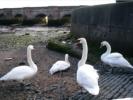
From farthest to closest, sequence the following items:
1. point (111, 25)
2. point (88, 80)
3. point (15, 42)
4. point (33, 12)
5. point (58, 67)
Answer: point (33, 12), point (15, 42), point (111, 25), point (58, 67), point (88, 80)

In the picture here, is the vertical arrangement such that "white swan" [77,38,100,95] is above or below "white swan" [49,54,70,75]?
above

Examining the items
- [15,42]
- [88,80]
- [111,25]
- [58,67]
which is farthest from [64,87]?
[15,42]

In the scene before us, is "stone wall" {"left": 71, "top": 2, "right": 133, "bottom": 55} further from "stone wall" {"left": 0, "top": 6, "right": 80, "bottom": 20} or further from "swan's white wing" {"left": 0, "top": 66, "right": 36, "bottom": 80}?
"stone wall" {"left": 0, "top": 6, "right": 80, "bottom": 20}

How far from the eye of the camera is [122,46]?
14.5 metres

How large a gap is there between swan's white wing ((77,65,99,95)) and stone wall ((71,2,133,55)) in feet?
16.6

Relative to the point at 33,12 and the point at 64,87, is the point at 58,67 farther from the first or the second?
the point at 33,12

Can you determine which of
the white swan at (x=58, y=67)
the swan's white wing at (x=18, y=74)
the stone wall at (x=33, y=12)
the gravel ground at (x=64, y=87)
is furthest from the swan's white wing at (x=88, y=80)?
the stone wall at (x=33, y=12)

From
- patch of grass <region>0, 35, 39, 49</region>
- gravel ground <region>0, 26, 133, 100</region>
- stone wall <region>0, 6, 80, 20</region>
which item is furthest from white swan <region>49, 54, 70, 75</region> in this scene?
stone wall <region>0, 6, 80, 20</region>

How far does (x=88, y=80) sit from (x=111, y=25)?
27.2ft

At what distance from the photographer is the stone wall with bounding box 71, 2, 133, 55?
46.6 feet

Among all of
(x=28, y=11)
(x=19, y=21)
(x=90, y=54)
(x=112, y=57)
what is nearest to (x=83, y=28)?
(x=90, y=54)

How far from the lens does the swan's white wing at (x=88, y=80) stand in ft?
26.5

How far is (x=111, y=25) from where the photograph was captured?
1636 centimetres

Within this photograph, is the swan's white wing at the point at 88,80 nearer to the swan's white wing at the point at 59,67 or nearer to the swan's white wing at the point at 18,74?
the swan's white wing at the point at 18,74
